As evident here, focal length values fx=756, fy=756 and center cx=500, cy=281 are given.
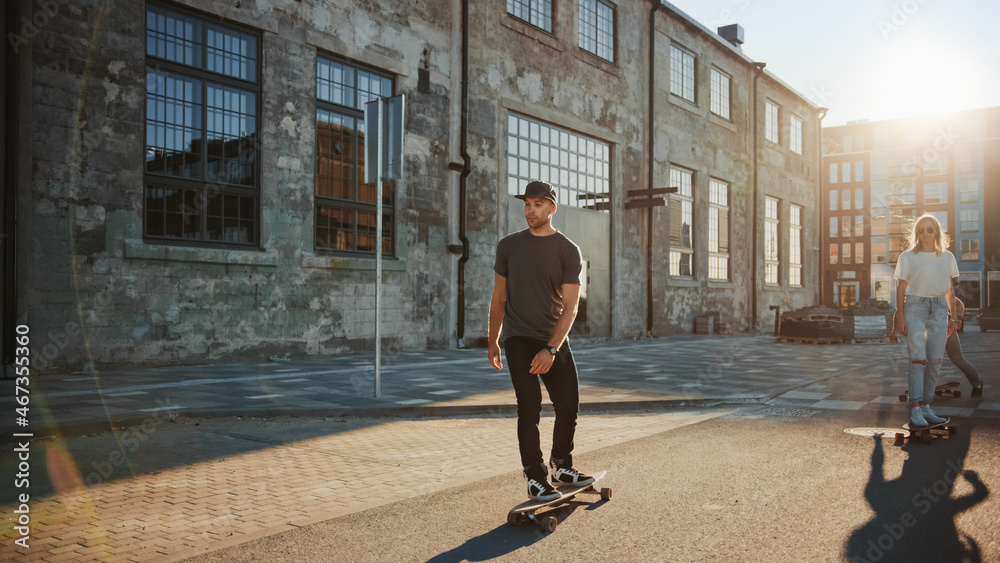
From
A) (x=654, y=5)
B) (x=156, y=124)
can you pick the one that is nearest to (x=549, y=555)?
Answer: (x=156, y=124)

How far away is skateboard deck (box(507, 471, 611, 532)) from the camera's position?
3.84m

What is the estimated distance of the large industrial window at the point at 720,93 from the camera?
2742cm

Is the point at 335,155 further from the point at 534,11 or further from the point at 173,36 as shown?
the point at 534,11

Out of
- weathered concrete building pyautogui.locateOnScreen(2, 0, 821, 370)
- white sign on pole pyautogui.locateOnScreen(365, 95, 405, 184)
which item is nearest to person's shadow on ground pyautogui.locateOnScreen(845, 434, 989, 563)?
white sign on pole pyautogui.locateOnScreen(365, 95, 405, 184)

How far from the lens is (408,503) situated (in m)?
4.36

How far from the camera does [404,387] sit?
9.58 metres

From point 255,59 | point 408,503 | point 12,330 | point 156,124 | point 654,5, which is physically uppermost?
point 654,5

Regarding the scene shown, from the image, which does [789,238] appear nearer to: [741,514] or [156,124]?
[156,124]

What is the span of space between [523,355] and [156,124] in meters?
9.40

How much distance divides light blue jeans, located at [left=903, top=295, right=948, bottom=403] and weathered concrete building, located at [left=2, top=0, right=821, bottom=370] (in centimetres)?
971

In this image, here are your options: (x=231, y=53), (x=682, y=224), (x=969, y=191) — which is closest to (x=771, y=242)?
(x=682, y=224)

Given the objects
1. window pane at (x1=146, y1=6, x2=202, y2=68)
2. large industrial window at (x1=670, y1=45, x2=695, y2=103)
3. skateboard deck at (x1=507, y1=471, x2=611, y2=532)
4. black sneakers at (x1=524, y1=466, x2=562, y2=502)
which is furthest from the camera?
large industrial window at (x1=670, y1=45, x2=695, y2=103)

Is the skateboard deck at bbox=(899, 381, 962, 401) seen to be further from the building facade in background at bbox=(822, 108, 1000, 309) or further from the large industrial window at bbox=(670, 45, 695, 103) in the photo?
the building facade in background at bbox=(822, 108, 1000, 309)

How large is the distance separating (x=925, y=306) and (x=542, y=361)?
4.30 m
